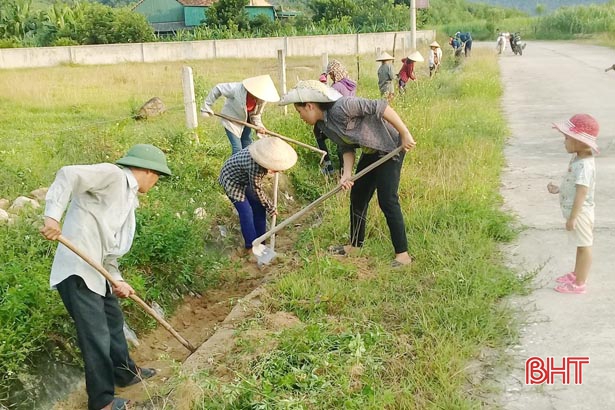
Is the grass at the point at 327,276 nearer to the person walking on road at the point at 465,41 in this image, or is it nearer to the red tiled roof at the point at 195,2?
the person walking on road at the point at 465,41

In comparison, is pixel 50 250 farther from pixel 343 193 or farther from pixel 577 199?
pixel 577 199

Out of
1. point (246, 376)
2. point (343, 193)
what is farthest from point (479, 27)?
point (246, 376)

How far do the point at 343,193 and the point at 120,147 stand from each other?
99.6 inches

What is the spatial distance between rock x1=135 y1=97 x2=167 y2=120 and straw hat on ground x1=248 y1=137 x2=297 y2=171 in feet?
18.8

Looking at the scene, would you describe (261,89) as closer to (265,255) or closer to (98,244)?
(265,255)

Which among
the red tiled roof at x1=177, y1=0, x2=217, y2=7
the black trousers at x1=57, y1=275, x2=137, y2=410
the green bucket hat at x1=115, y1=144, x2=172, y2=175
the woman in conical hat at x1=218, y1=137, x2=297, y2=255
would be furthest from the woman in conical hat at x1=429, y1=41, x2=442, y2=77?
the red tiled roof at x1=177, y1=0, x2=217, y2=7

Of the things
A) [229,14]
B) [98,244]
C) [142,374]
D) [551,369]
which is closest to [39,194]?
[142,374]

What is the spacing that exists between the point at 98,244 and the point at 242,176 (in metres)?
2.07

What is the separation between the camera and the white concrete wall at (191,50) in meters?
24.9

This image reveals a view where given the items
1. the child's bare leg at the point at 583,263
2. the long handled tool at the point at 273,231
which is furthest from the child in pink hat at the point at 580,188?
the long handled tool at the point at 273,231

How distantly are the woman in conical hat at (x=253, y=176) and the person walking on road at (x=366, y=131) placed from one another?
43 cm

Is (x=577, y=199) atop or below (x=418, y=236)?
atop

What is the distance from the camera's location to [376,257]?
14.3 ft

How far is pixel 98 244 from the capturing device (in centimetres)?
294
